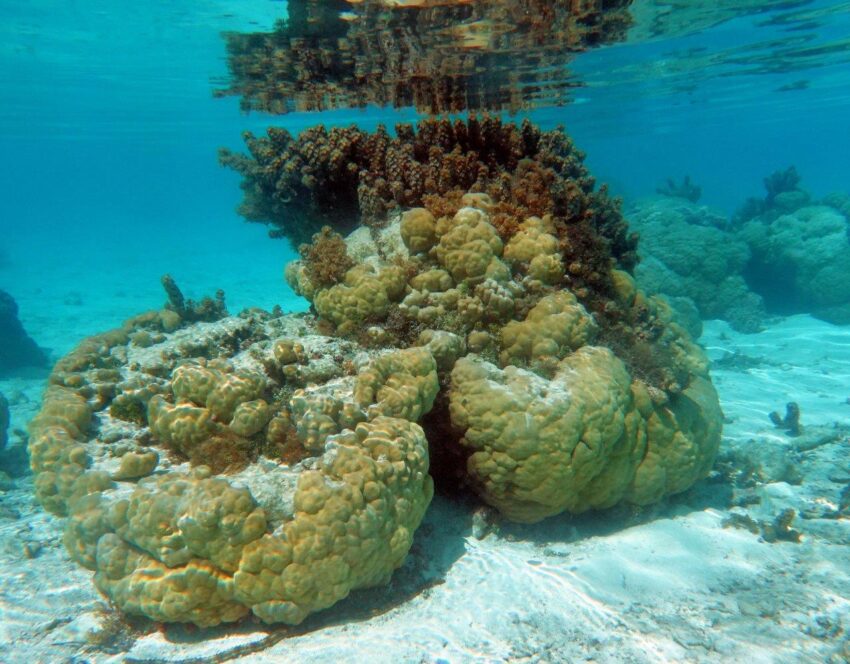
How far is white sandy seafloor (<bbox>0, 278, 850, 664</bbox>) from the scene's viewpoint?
4.02m

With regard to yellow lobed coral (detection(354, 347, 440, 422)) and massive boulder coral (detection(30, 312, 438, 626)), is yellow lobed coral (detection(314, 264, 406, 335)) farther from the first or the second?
yellow lobed coral (detection(354, 347, 440, 422))

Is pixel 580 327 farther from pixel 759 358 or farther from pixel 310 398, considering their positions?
pixel 759 358

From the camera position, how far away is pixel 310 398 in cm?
459

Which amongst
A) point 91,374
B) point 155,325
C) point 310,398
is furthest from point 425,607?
point 155,325

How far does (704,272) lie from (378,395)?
16371 mm

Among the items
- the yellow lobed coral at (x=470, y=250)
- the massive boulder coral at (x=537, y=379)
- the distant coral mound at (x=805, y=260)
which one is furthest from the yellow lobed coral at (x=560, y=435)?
the distant coral mound at (x=805, y=260)

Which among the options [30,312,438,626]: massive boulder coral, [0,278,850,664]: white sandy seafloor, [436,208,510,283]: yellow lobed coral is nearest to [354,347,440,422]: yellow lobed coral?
[30,312,438,626]: massive boulder coral

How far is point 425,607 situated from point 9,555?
5.40 meters

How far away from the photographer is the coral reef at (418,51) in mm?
11234

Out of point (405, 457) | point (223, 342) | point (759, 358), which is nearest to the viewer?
point (405, 457)

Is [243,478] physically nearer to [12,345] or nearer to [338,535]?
[338,535]

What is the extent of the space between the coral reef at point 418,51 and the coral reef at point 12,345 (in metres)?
11.9

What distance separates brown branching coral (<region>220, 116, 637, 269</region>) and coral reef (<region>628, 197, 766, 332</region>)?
407 inches

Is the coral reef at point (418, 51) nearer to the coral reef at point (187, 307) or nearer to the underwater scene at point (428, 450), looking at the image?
the underwater scene at point (428, 450)
